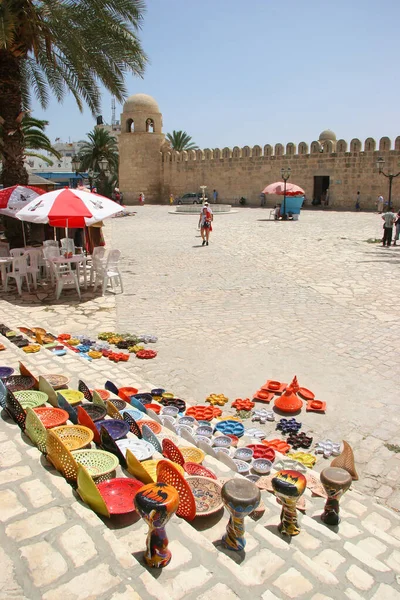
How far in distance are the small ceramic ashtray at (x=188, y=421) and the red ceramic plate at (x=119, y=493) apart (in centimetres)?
137

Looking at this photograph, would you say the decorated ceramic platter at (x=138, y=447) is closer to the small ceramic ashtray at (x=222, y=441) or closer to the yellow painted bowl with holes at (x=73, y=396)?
the small ceramic ashtray at (x=222, y=441)

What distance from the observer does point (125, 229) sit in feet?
67.0

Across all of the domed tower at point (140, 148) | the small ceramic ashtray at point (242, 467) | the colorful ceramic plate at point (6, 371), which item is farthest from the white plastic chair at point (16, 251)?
the domed tower at point (140, 148)

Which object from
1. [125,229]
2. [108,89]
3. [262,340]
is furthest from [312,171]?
[262,340]

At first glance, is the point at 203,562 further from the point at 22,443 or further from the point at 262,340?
the point at 262,340

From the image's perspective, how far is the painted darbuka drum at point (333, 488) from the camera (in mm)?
2768

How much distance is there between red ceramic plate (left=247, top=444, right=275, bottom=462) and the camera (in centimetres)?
373

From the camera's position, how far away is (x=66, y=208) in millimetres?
7953

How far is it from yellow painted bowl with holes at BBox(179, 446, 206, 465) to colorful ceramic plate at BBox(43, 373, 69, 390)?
159 cm

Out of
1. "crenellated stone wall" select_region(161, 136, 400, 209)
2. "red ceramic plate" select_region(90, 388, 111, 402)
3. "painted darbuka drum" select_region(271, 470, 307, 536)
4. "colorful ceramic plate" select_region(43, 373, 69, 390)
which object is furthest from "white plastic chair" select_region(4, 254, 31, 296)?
"crenellated stone wall" select_region(161, 136, 400, 209)

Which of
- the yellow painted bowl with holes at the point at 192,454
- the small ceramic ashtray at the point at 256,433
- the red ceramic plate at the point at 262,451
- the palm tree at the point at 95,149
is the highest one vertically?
the palm tree at the point at 95,149

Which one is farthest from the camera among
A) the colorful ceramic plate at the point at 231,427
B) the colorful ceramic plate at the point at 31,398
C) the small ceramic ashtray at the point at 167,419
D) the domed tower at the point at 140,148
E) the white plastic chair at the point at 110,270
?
the domed tower at the point at 140,148

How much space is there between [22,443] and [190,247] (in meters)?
12.3

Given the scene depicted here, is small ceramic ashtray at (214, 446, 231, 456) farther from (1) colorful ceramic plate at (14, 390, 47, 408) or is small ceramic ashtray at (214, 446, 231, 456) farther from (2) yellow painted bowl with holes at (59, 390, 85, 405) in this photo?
(1) colorful ceramic plate at (14, 390, 47, 408)
